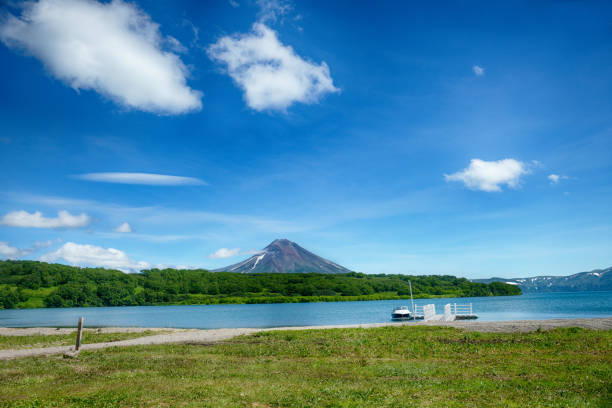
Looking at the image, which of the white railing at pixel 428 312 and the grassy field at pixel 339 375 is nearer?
the grassy field at pixel 339 375

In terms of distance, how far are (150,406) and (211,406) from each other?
1993 millimetres

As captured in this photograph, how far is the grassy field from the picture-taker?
511 inches

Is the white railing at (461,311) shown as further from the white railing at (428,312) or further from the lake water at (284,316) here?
the white railing at (428,312)

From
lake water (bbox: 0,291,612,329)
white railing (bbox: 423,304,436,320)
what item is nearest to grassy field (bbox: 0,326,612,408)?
white railing (bbox: 423,304,436,320)

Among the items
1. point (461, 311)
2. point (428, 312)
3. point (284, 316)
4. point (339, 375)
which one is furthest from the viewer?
point (461, 311)

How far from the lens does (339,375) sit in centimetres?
1697

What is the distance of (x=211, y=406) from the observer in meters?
12.3

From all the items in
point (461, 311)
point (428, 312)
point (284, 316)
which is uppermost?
point (428, 312)

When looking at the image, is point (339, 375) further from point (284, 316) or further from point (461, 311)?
point (461, 311)

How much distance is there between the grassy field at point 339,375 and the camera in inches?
511

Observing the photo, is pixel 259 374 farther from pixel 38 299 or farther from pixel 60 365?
pixel 38 299

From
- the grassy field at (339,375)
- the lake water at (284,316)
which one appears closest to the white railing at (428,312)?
the lake water at (284,316)

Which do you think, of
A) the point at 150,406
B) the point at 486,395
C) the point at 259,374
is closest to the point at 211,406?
the point at 150,406

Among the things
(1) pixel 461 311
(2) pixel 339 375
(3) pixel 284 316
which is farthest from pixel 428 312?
(1) pixel 461 311
